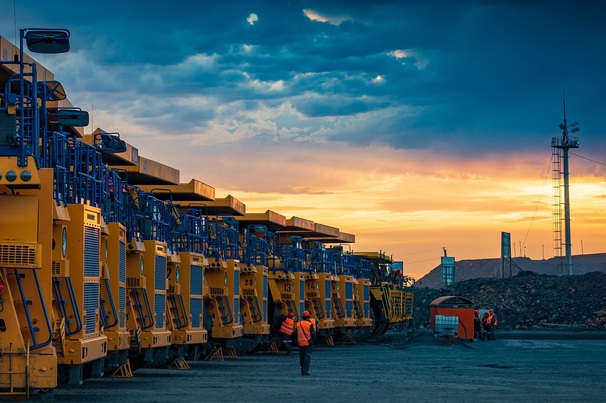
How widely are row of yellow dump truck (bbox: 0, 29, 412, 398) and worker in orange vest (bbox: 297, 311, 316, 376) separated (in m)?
2.56

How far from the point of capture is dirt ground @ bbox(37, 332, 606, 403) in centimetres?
2167

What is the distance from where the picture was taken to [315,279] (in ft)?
155

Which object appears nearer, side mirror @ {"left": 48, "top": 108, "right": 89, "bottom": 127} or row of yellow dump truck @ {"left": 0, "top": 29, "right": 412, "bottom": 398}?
row of yellow dump truck @ {"left": 0, "top": 29, "right": 412, "bottom": 398}

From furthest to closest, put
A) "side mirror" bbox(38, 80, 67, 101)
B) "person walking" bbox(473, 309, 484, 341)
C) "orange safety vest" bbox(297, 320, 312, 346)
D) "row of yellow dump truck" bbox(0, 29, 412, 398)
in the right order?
"person walking" bbox(473, 309, 484, 341)
"orange safety vest" bbox(297, 320, 312, 346)
"side mirror" bbox(38, 80, 67, 101)
"row of yellow dump truck" bbox(0, 29, 412, 398)

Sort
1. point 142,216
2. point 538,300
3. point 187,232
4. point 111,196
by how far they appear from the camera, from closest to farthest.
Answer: point 111,196 < point 142,216 < point 187,232 < point 538,300

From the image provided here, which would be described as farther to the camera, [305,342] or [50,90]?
[305,342]

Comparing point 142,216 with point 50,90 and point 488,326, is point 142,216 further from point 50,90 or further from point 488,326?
point 488,326

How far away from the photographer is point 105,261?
20500 millimetres

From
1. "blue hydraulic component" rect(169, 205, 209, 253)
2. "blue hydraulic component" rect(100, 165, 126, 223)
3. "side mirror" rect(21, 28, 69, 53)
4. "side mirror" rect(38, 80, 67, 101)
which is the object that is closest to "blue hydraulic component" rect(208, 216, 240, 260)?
"blue hydraulic component" rect(169, 205, 209, 253)

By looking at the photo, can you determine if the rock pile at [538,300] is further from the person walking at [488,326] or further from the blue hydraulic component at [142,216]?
the blue hydraulic component at [142,216]

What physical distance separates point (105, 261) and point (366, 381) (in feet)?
27.1

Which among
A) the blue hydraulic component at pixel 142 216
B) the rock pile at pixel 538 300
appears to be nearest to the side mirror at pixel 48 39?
the blue hydraulic component at pixel 142 216

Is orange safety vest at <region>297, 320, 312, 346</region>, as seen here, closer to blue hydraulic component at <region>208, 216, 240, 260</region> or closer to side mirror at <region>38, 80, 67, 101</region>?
blue hydraulic component at <region>208, 216, 240, 260</region>

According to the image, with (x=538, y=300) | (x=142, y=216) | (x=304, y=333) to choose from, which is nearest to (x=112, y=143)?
(x=142, y=216)
